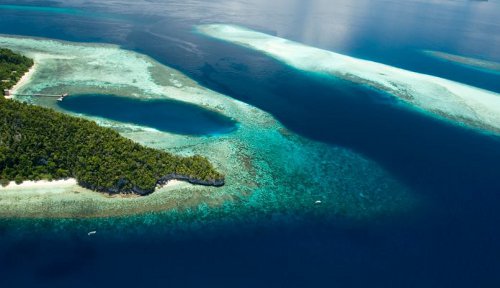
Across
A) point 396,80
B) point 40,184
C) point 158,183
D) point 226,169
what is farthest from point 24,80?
point 396,80

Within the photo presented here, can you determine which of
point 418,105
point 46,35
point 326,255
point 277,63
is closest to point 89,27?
point 46,35

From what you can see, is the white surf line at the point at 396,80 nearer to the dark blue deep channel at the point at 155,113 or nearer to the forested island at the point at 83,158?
the dark blue deep channel at the point at 155,113

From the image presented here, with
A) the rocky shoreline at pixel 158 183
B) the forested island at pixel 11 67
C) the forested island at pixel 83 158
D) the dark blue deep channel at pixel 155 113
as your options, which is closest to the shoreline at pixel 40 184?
the forested island at pixel 83 158

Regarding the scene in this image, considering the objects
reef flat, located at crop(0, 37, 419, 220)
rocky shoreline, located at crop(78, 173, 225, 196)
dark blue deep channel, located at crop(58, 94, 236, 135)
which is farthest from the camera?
dark blue deep channel, located at crop(58, 94, 236, 135)

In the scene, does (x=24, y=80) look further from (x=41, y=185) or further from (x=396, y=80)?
(x=396, y=80)

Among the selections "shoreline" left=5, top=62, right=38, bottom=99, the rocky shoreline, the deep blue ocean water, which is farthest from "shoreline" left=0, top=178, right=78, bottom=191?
"shoreline" left=5, top=62, right=38, bottom=99

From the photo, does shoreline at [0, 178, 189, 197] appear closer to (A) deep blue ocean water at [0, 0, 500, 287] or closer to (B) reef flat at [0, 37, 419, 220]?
(B) reef flat at [0, 37, 419, 220]
